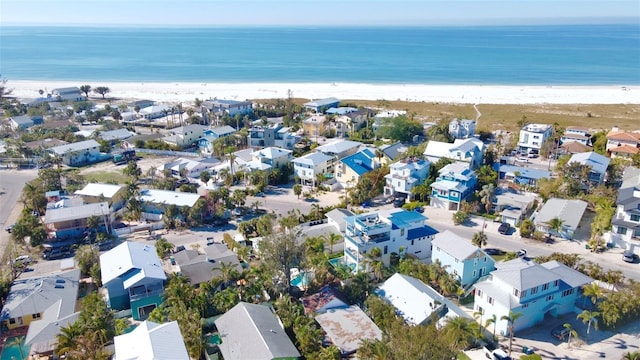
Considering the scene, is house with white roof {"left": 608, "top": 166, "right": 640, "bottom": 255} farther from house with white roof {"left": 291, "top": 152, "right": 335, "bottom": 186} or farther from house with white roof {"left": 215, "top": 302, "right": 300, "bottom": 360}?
house with white roof {"left": 291, "top": 152, "right": 335, "bottom": 186}

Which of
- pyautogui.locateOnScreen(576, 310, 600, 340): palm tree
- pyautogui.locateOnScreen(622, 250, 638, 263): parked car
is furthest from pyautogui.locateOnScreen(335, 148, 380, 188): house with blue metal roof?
pyautogui.locateOnScreen(576, 310, 600, 340): palm tree

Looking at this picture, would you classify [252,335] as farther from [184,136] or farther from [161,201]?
[184,136]

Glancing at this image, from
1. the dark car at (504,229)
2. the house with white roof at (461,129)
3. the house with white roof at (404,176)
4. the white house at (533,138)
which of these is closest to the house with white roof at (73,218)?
the house with white roof at (404,176)

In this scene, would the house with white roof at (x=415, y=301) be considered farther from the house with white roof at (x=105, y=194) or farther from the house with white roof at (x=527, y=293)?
→ the house with white roof at (x=105, y=194)

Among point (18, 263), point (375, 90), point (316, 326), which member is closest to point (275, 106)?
point (375, 90)

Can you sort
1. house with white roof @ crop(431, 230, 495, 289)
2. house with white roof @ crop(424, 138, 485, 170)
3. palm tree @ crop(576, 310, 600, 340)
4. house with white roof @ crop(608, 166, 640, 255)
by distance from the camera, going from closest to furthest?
1. palm tree @ crop(576, 310, 600, 340)
2. house with white roof @ crop(431, 230, 495, 289)
3. house with white roof @ crop(608, 166, 640, 255)
4. house with white roof @ crop(424, 138, 485, 170)

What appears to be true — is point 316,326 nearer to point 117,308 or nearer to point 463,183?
point 117,308
